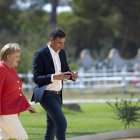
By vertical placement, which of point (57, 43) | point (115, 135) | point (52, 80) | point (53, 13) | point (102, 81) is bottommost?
point (102, 81)

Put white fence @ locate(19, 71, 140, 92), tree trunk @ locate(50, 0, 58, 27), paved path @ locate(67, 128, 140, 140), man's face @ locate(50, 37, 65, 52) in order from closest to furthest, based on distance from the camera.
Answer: man's face @ locate(50, 37, 65, 52), paved path @ locate(67, 128, 140, 140), white fence @ locate(19, 71, 140, 92), tree trunk @ locate(50, 0, 58, 27)

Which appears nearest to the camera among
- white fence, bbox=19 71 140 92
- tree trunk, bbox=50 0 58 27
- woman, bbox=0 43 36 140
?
woman, bbox=0 43 36 140

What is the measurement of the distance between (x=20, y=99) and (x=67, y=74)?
0.77 metres

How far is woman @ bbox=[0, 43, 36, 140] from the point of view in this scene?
825cm

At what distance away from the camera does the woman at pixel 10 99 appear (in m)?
8.25

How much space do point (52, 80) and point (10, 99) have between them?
2.47 feet

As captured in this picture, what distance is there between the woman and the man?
56cm

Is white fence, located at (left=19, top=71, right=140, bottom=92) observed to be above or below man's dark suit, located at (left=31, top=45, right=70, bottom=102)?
below

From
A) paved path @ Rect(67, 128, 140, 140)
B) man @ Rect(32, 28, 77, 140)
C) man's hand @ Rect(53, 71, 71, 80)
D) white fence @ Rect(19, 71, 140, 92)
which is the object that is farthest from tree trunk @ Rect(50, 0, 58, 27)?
man's hand @ Rect(53, 71, 71, 80)

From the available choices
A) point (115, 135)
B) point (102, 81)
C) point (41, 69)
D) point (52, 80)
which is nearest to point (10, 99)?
point (52, 80)

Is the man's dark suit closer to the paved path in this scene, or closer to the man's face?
the man's face

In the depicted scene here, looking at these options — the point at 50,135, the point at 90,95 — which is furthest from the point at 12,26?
the point at 50,135

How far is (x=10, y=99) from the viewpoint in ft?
27.2

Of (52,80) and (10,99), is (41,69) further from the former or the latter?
(10,99)
